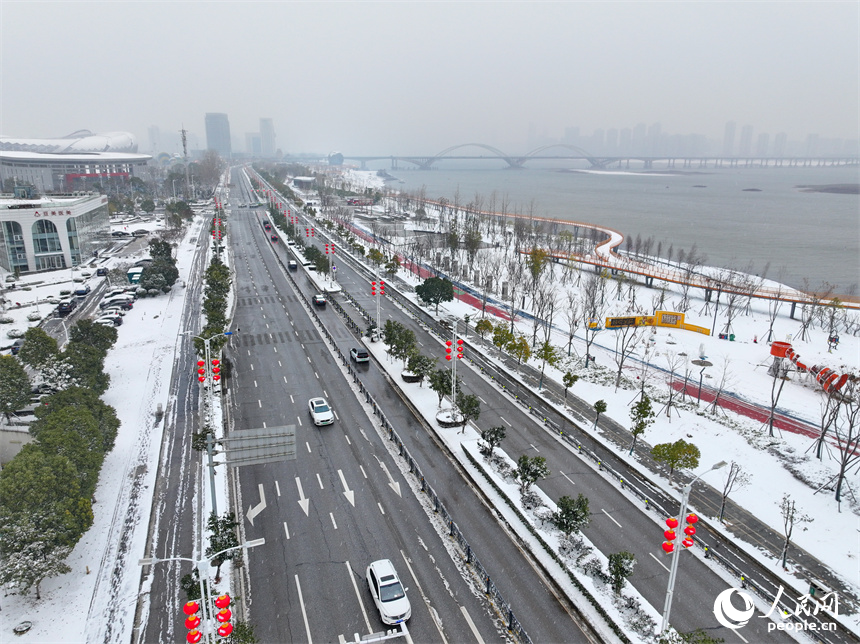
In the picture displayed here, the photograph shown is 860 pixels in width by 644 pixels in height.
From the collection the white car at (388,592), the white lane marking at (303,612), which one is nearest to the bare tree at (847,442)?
the white car at (388,592)

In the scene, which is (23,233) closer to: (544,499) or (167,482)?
(167,482)

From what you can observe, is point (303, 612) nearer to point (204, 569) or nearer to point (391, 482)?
point (204, 569)

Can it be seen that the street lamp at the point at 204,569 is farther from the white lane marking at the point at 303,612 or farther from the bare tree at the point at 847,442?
the bare tree at the point at 847,442

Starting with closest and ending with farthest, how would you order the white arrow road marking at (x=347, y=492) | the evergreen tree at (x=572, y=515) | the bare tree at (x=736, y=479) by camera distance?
the evergreen tree at (x=572, y=515) < the white arrow road marking at (x=347, y=492) < the bare tree at (x=736, y=479)

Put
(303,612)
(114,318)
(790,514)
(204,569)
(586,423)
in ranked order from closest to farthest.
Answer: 1. (204,569)
2. (303,612)
3. (790,514)
4. (586,423)
5. (114,318)

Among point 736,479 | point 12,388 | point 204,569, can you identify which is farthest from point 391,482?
point 12,388

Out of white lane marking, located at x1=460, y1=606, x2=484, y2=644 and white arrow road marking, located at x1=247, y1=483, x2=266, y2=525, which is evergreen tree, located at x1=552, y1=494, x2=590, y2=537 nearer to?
white lane marking, located at x1=460, y1=606, x2=484, y2=644

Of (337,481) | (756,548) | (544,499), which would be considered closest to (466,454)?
(544,499)

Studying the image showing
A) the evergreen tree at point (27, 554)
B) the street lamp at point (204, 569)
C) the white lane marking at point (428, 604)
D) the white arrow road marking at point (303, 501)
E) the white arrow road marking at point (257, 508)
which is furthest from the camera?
the white arrow road marking at point (303, 501)
